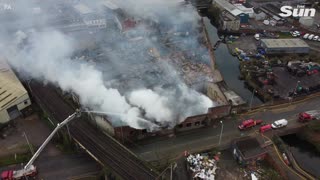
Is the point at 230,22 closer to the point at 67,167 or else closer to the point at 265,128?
the point at 265,128

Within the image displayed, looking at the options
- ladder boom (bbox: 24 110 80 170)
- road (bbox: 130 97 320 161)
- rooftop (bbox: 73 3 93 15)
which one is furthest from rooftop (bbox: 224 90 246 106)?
rooftop (bbox: 73 3 93 15)

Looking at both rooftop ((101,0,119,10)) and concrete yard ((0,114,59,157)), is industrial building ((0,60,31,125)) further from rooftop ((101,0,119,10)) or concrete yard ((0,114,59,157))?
rooftop ((101,0,119,10))

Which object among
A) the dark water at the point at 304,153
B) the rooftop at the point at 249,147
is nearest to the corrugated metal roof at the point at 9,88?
the rooftop at the point at 249,147

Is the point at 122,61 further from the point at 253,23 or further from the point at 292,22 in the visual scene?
the point at 292,22

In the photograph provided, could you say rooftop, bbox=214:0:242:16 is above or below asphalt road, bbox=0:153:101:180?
above

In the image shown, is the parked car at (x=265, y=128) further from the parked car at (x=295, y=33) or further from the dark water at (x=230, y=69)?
the parked car at (x=295, y=33)

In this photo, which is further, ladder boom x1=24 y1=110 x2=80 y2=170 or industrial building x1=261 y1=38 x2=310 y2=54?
industrial building x1=261 y1=38 x2=310 y2=54
